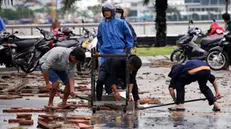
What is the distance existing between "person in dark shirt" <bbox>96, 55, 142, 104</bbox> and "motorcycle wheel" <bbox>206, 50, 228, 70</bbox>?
30.0ft

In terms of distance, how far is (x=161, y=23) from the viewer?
3375cm

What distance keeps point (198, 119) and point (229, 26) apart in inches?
482

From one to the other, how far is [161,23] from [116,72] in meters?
21.4

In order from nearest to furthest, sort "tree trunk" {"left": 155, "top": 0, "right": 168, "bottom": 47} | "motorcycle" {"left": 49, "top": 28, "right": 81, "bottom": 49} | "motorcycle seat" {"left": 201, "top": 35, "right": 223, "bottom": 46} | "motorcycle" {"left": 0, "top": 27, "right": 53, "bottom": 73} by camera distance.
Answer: "motorcycle" {"left": 49, "top": 28, "right": 81, "bottom": 49}, "motorcycle" {"left": 0, "top": 27, "right": 53, "bottom": 73}, "motorcycle seat" {"left": 201, "top": 35, "right": 223, "bottom": 46}, "tree trunk" {"left": 155, "top": 0, "right": 168, "bottom": 47}

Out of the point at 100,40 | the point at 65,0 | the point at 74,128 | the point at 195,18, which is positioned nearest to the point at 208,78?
the point at 100,40

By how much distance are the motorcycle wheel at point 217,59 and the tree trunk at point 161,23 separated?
1172 cm

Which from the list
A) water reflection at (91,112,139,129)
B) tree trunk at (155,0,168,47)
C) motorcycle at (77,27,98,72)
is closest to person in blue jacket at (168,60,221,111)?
water reflection at (91,112,139,129)

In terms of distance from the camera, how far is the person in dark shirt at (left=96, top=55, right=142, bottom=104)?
12.3 m

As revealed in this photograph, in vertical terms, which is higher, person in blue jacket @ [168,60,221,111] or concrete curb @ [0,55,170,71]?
person in blue jacket @ [168,60,221,111]

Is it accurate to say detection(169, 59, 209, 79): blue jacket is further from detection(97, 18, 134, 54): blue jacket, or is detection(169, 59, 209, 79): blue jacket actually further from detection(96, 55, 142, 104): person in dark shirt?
detection(97, 18, 134, 54): blue jacket

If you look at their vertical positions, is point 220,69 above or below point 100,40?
below

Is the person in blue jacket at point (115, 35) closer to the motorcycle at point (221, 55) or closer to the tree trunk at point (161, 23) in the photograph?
the motorcycle at point (221, 55)

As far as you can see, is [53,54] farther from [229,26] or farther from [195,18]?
[195,18]

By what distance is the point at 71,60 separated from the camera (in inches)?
476
